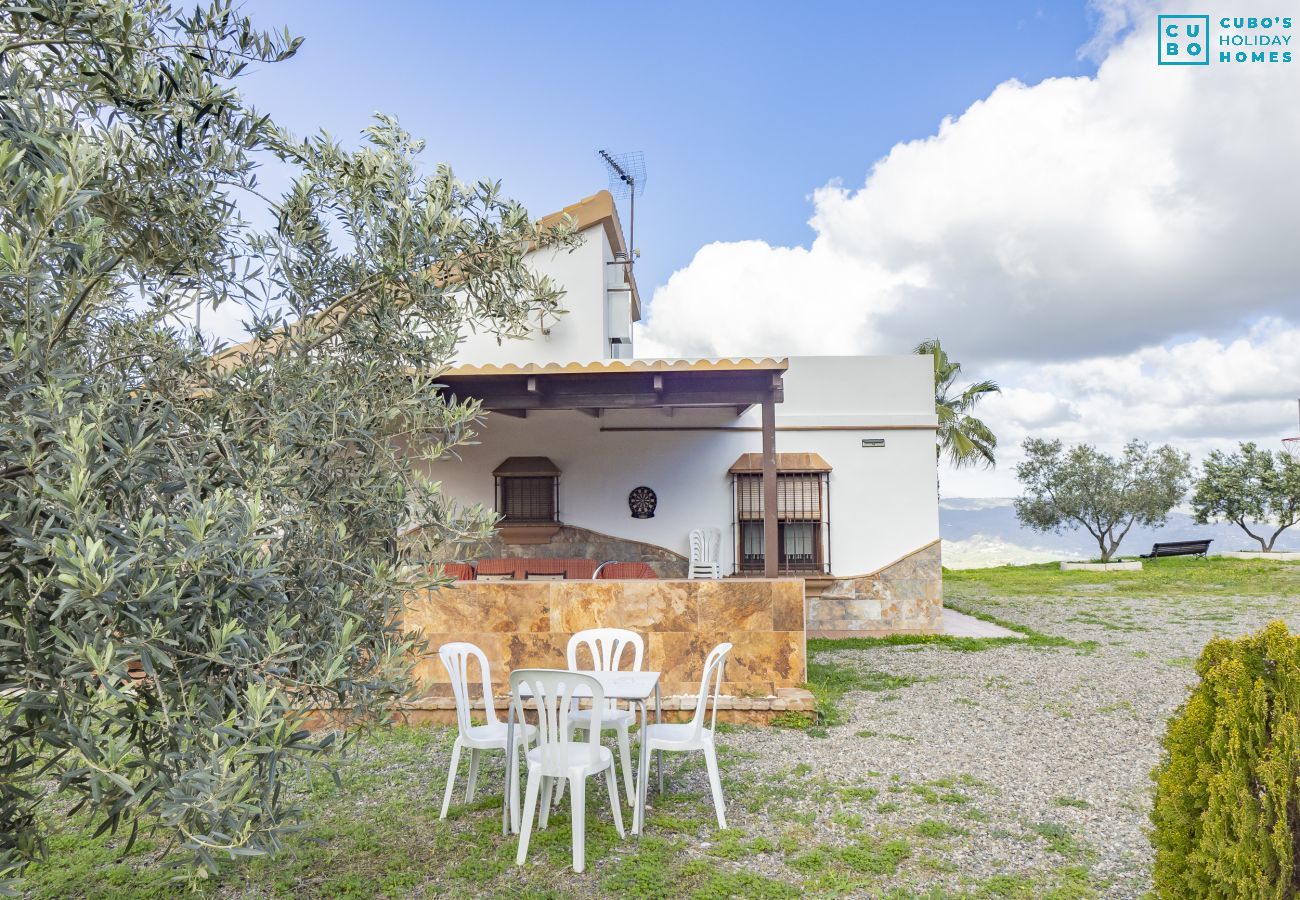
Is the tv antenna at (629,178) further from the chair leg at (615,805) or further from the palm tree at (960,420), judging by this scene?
the chair leg at (615,805)

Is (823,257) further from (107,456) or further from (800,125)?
(107,456)

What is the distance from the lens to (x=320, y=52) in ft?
8.68

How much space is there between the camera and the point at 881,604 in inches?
437

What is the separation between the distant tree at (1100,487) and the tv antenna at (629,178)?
19.4 metres

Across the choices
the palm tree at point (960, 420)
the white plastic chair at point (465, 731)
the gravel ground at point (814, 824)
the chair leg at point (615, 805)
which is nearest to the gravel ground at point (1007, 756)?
the gravel ground at point (814, 824)

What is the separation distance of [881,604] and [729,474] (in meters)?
3.00

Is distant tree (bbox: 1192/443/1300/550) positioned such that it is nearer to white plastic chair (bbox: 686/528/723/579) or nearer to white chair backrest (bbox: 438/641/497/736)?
white plastic chair (bbox: 686/528/723/579)

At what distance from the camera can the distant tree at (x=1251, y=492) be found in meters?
25.9

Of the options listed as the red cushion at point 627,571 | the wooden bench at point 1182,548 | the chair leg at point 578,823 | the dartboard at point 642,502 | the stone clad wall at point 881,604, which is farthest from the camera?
the wooden bench at point 1182,548

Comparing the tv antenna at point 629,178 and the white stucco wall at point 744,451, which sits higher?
the tv antenna at point 629,178

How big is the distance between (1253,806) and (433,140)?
4001 mm

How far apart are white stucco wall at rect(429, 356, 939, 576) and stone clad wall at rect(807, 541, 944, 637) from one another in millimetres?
239

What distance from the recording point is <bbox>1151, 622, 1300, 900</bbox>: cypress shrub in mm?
2674

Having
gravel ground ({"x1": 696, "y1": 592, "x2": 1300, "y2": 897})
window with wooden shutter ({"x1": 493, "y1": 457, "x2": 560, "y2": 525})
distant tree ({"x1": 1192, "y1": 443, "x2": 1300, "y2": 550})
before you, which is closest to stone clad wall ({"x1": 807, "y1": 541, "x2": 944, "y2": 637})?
gravel ground ({"x1": 696, "y1": 592, "x2": 1300, "y2": 897})
